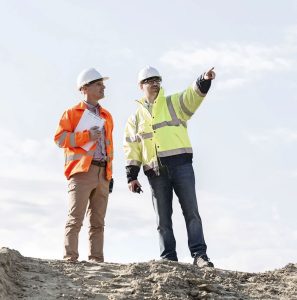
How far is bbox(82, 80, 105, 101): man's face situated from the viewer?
8.78 metres

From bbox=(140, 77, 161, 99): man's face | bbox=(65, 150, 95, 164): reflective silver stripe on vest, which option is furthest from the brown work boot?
bbox=(140, 77, 161, 99): man's face

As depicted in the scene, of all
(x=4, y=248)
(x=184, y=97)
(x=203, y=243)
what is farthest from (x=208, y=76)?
(x=4, y=248)

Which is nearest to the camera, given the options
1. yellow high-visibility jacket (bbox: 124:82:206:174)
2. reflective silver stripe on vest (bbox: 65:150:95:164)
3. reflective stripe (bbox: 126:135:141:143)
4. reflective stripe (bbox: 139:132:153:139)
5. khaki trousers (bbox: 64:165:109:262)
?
khaki trousers (bbox: 64:165:109:262)

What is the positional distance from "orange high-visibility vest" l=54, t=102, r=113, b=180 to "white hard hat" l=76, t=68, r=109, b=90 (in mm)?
270

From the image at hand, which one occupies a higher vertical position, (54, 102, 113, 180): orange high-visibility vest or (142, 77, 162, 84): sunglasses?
(142, 77, 162, 84): sunglasses

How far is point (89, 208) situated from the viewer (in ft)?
28.5

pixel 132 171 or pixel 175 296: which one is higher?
pixel 132 171

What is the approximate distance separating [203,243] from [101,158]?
163cm

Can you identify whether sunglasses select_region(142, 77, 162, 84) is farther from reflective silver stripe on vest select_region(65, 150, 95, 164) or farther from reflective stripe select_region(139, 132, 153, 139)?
reflective silver stripe on vest select_region(65, 150, 95, 164)

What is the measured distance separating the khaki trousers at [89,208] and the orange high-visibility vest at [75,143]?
94mm

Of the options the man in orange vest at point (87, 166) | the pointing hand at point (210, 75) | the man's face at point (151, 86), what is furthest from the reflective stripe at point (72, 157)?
→ the pointing hand at point (210, 75)

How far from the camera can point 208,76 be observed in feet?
27.9

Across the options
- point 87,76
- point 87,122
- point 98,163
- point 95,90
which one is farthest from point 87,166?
point 87,76

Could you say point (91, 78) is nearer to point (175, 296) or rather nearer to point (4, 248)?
point (4, 248)
